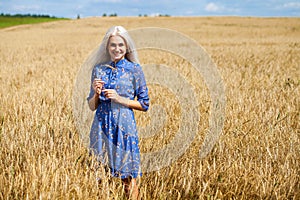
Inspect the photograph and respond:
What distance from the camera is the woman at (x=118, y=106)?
83.7 inches

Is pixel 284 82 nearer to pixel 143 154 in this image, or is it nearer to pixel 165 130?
pixel 165 130

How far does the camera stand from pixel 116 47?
2166 millimetres

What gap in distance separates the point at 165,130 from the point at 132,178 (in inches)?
38.3

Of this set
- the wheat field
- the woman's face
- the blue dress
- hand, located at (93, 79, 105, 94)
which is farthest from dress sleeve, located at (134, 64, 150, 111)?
the wheat field

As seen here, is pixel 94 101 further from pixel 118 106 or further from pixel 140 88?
pixel 140 88

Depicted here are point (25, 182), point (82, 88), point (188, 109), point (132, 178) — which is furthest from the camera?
point (82, 88)

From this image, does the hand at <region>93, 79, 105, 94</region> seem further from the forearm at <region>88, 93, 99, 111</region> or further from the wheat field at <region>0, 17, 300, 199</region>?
the wheat field at <region>0, 17, 300, 199</region>

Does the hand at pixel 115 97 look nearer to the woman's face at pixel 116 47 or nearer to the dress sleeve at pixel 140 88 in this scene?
the dress sleeve at pixel 140 88

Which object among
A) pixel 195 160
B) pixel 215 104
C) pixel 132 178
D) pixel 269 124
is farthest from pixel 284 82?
pixel 132 178

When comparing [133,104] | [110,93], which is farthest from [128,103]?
[110,93]

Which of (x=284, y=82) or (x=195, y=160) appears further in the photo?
(x=284, y=82)

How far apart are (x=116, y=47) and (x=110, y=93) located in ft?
1.09

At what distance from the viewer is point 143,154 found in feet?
8.93

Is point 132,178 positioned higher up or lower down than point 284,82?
lower down
